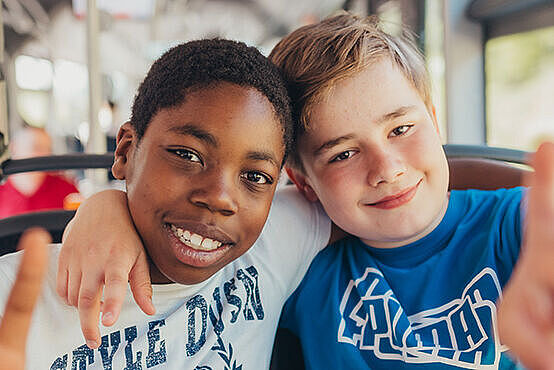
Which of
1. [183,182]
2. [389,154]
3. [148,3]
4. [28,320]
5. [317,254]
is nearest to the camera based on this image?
[28,320]

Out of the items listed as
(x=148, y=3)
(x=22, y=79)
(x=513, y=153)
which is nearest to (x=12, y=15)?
(x=22, y=79)

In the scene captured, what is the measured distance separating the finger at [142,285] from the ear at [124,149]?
159mm

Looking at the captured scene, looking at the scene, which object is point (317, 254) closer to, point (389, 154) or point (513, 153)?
point (389, 154)

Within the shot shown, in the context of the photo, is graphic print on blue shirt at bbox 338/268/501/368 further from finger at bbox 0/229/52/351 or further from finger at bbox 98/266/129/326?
finger at bbox 0/229/52/351

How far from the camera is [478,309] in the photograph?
849 mm

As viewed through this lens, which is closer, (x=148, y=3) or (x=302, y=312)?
(x=302, y=312)

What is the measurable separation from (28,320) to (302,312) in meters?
0.58

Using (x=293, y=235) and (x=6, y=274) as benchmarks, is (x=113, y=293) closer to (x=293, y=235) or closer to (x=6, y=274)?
(x=6, y=274)

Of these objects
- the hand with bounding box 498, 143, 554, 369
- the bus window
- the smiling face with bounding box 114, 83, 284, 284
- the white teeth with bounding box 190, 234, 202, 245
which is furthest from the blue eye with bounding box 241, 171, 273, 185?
the bus window

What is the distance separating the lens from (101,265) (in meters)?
0.72

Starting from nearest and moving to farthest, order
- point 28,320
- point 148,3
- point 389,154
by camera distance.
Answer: point 28,320 < point 389,154 < point 148,3

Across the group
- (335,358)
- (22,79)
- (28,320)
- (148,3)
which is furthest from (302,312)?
(22,79)

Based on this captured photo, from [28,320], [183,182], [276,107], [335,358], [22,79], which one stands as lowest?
[335,358]

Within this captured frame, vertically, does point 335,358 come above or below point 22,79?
below
